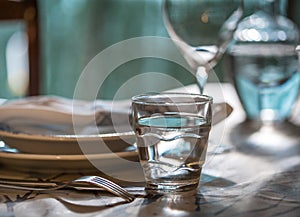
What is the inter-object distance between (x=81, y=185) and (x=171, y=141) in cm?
10

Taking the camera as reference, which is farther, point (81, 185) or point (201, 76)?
point (201, 76)

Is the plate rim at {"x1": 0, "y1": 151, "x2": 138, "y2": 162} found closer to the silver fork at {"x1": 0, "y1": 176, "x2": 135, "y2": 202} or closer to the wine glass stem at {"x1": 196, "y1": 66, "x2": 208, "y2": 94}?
the silver fork at {"x1": 0, "y1": 176, "x2": 135, "y2": 202}

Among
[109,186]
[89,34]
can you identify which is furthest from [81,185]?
[89,34]

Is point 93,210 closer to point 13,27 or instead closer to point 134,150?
point 134,150

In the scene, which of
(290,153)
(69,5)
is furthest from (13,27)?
(290,153)

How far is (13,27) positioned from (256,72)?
1.68 meters

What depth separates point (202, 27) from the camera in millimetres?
858

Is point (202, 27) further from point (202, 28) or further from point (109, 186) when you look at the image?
point (109, 186)

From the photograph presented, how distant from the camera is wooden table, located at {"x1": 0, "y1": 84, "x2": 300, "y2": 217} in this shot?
0.52 meters

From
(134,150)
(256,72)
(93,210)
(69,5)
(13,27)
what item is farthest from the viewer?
(69,5)

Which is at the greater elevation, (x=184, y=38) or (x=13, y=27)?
(x=184, y=38)

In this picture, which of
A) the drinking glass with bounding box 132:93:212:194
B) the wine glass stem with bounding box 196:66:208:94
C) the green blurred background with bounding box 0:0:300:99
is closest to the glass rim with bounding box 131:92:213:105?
the drinking glass with bounding box 132:93:212:194

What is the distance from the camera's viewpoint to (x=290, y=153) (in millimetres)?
779

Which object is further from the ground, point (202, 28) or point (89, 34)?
point (202, 28)
